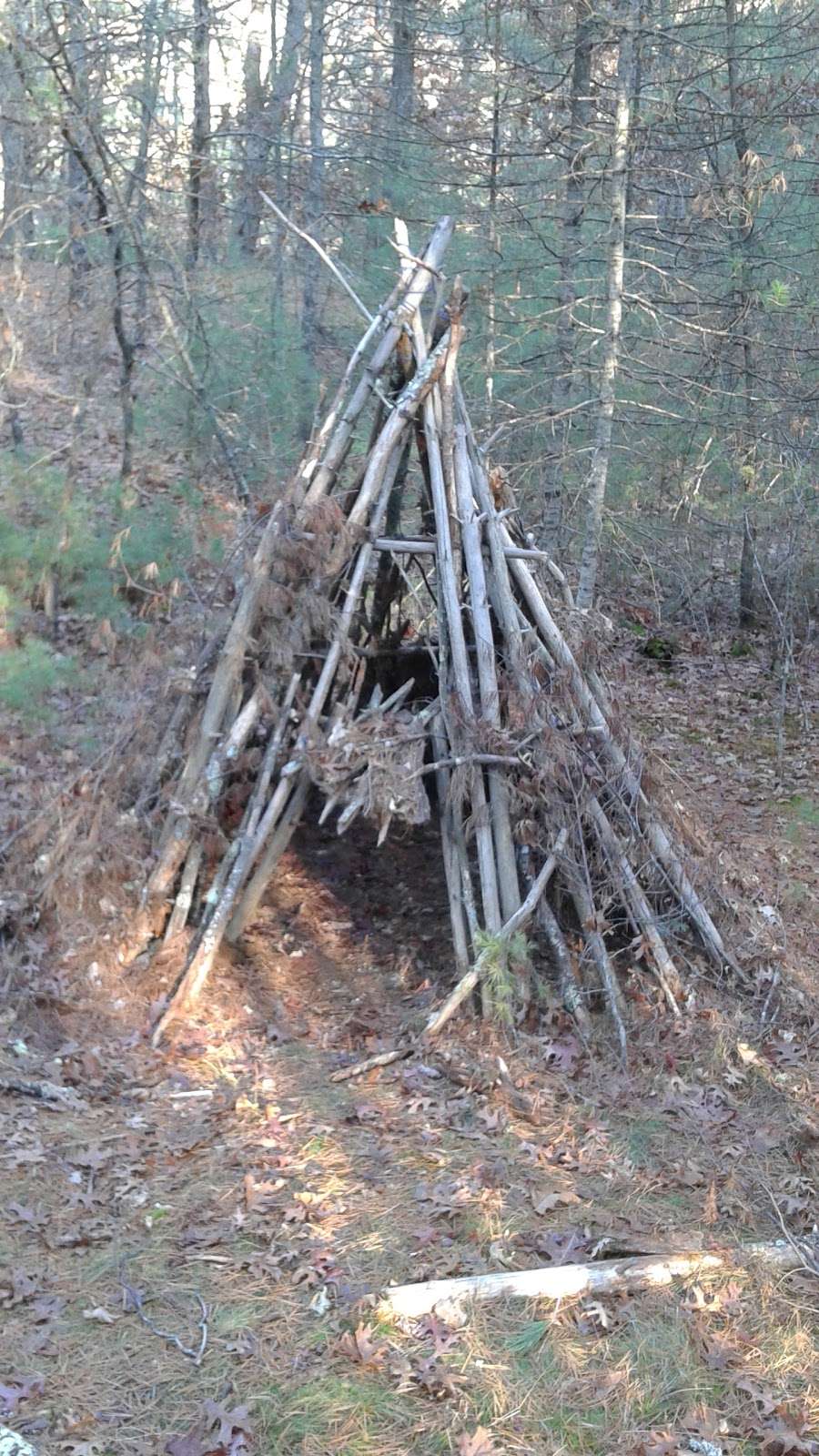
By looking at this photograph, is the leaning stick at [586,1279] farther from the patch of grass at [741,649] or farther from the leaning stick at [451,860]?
the patch of grass at [741,649]

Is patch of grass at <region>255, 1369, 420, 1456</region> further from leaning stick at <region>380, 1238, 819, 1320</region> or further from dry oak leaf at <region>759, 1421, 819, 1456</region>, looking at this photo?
dry oak leaf at <region>759, 1421, 819, 1456</region>

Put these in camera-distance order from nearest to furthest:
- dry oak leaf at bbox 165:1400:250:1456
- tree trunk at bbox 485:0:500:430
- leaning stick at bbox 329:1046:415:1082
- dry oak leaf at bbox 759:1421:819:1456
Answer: dry oak leaf at bbox 165:1400:250:1456
dry oak leaf at bbox 759:1421:819:1456
leaning stick at bbox 329:1046:415:1082
tree trunk at bbox 485:0:500:430

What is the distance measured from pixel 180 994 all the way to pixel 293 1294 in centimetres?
192

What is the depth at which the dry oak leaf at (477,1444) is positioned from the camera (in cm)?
341

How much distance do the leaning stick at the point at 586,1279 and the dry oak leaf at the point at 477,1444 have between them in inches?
17.8

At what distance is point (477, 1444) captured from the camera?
343 cm

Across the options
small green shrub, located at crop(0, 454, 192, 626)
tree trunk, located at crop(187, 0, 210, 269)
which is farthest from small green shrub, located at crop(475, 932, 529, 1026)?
tree trunk, located at crop(187, 0, 210, 269)

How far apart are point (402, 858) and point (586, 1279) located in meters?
3.64

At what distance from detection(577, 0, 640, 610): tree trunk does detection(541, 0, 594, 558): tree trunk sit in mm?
482

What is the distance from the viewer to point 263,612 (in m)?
6.31

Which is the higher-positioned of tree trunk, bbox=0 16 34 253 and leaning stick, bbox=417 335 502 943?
tree trunk, bbox=0 16 34 253

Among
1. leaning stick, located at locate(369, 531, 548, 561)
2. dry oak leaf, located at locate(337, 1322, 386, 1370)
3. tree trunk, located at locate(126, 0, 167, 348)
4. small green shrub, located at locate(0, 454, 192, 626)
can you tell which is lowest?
dry oak leaf, located at locate(337, 1322, 386, 1370)

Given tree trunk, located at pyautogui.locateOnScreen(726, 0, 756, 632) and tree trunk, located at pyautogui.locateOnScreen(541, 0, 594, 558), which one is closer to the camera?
tree trunk, located at pyautogui.locateOnScreen(541, 0, 594, 558)

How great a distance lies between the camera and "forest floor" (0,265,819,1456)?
356cm
